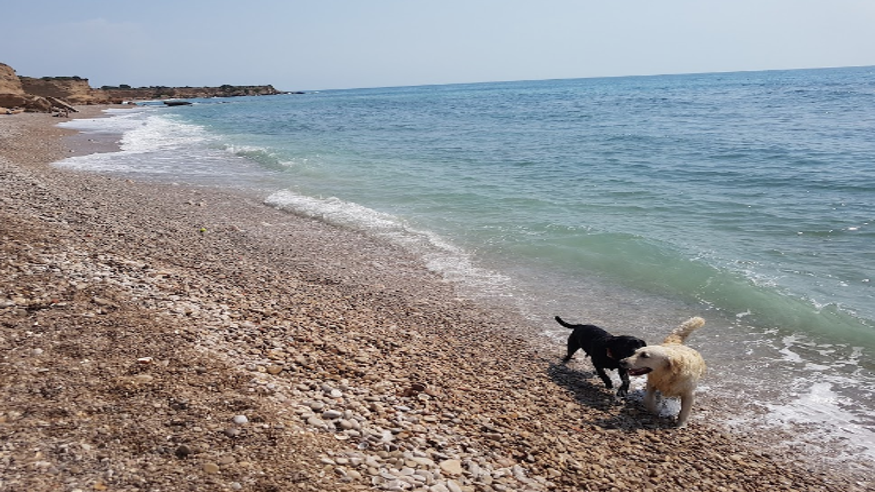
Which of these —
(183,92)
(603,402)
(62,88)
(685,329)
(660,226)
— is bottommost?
(603,402)

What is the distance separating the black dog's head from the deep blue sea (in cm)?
119

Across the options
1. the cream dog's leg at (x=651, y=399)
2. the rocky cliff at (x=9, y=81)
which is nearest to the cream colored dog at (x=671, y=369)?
the cream dog's leg at (x=651, y=399)

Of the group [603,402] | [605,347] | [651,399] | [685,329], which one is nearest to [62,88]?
[605,347]

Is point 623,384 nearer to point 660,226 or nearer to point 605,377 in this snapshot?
point 605,377

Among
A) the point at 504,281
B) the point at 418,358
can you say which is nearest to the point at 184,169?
the point at 504,281

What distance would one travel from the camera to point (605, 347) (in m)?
6.39

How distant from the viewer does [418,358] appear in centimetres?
653

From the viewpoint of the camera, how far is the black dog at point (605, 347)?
6141 millimetres

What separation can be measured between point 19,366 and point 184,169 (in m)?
18.5

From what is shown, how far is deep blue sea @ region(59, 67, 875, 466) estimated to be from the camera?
23.8ft

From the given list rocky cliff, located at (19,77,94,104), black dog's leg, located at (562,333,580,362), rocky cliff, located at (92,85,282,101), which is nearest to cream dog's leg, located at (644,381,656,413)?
black dog's leg, located at (562,333,580,362)

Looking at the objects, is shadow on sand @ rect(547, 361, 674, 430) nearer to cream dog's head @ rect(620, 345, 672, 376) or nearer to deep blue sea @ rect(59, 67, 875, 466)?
cream dog's head @ rect(620, 345, 672, 376)

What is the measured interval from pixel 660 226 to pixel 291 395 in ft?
35.6

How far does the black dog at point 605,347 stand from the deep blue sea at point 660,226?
3.63ft
